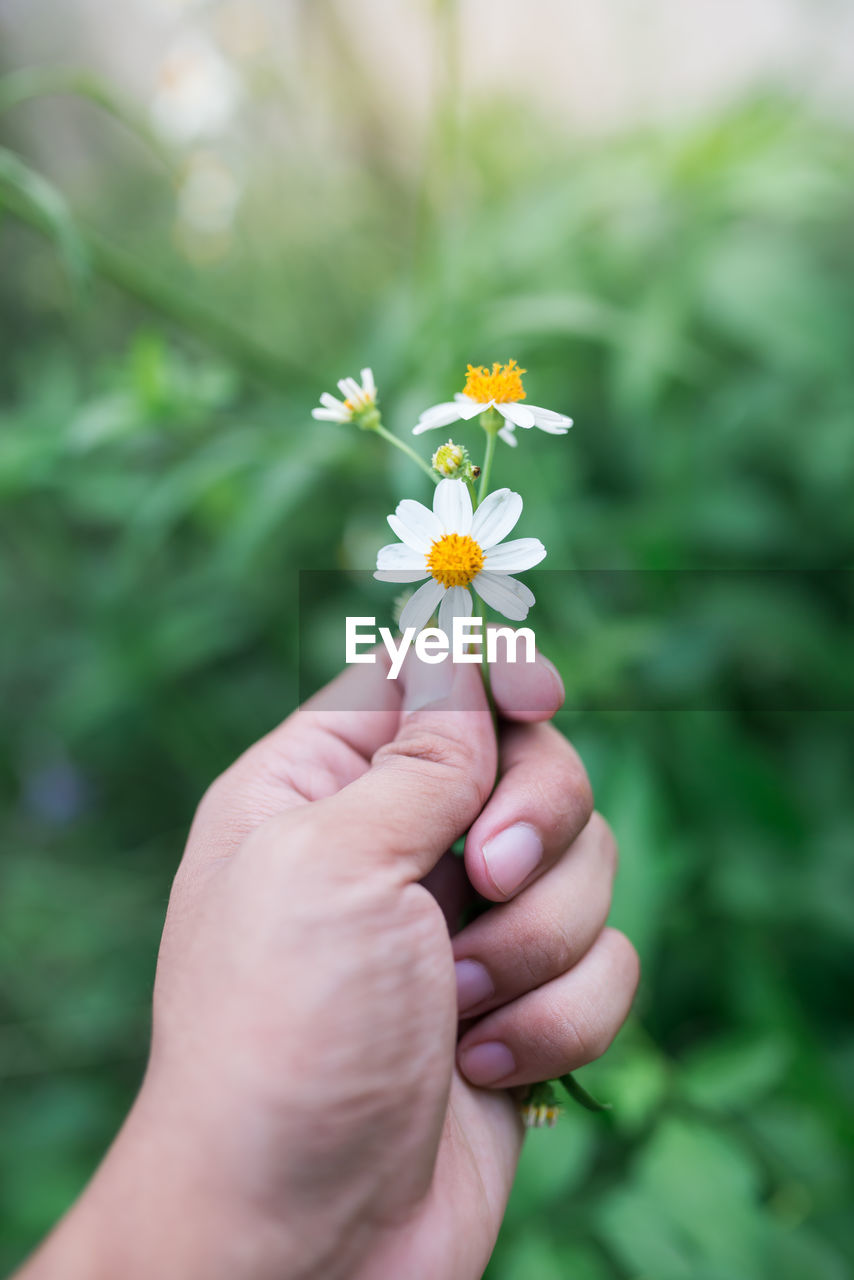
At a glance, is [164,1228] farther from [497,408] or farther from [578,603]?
[578,603]

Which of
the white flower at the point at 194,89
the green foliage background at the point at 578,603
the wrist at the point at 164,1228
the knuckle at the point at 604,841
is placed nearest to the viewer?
the wrist at the point at 164,1228

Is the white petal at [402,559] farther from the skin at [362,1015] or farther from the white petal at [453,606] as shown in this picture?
the skin at [362,1015]

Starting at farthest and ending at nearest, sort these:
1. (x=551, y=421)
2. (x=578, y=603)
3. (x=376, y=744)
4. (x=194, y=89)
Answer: (x=194, y=89) < (x=578, y=603) < (x=376, y=744) < (x=551, y=421)

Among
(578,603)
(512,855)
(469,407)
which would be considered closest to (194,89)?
(578,603)

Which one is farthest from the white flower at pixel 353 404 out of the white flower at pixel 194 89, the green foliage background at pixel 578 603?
the white flower at pixel 194 89

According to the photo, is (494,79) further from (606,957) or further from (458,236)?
(606,957)

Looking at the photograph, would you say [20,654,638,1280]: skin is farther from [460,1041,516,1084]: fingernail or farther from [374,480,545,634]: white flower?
[374,480,545,634]: white flower
